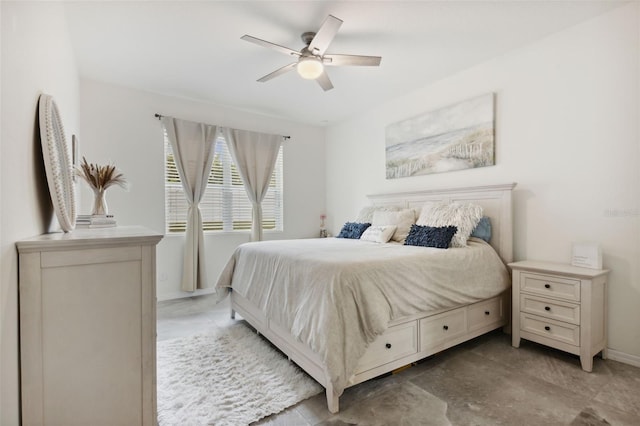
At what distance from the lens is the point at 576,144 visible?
2.49m

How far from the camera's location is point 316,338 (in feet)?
5.65

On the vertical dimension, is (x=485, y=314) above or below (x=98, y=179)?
below

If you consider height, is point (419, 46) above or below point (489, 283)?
above

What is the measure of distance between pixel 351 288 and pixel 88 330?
1.25m

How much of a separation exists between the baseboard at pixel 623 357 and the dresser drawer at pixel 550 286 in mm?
601

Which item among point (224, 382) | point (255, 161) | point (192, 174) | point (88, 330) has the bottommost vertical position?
point (224, 382)

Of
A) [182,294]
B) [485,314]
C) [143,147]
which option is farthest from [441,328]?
[143,147]

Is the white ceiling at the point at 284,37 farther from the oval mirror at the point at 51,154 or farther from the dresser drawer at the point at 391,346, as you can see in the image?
the dresser drawer at the point at 391,346

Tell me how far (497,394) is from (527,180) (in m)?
1.93

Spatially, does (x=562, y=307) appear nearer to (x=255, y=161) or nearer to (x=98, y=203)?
(x=98, y=203)

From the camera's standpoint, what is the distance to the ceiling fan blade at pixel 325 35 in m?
2.06

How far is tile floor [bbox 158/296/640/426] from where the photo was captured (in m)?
1.63

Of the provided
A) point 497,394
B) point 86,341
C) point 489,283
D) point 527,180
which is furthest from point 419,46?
point 86,341

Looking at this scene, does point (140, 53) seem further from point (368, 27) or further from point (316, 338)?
point (316, 338)
